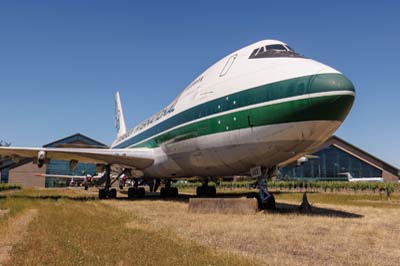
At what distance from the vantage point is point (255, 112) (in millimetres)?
12578

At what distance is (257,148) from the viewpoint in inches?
505

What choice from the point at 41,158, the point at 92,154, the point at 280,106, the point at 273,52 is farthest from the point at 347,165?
the point at 280,106

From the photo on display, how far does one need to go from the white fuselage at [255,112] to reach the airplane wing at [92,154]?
338 cm

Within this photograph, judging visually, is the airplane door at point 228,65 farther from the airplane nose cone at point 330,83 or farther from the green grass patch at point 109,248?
the green grass patch at point 109,248

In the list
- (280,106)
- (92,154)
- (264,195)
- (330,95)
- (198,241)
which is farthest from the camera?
(92,154)

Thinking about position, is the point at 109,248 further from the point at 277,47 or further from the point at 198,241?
the point at 277,47

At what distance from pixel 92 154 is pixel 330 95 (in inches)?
582

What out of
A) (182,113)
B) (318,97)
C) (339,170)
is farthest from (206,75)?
(339,170)

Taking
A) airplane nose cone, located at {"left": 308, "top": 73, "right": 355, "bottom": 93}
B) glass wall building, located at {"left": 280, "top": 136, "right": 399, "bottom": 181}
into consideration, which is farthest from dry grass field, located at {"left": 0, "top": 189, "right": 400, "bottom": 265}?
glass wall building, located at {"left": 280, "top": 136, "right": 399, "bottom": 181}

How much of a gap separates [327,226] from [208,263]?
5.74 m

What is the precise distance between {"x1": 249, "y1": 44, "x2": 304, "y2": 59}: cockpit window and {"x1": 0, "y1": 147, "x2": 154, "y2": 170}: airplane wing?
9975 millimetres

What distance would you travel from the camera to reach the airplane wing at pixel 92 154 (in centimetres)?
1994

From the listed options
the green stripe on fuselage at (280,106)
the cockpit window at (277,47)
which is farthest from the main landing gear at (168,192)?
the cockpit window at (277,47)

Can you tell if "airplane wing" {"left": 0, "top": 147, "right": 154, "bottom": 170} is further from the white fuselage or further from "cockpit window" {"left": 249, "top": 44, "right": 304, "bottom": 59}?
"cockpit window" {"left": 249, "top": 44, "right": 304, "bottom": 59}
